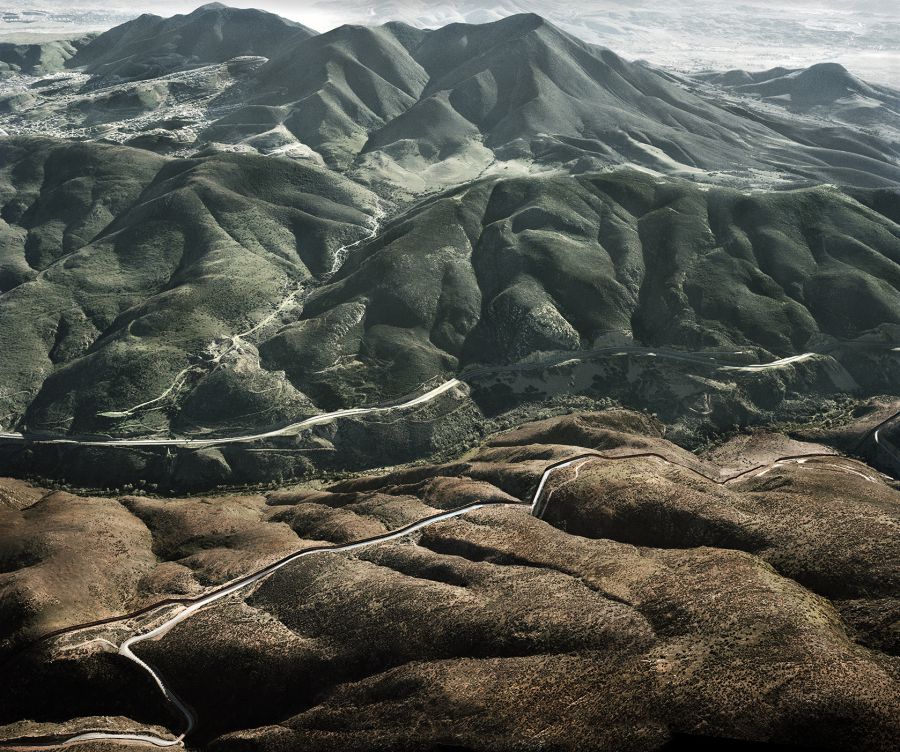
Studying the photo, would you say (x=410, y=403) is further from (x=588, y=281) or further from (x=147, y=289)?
(x=147, y=289)

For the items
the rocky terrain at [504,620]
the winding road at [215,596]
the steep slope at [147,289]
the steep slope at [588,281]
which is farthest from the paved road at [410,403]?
the winding road at [215,596]

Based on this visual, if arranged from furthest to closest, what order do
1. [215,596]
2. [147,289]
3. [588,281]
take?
[147,289]
[588,281]
[215,596]

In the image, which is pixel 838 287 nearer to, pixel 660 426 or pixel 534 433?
pixel 660 426

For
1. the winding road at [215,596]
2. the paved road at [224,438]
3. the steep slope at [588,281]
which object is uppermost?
the steep slope at [588,281]

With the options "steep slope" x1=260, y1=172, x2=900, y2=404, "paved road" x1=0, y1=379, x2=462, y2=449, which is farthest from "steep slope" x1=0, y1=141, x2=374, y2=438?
"steep slope" x1=260, y1=172, x2=900, y2=404

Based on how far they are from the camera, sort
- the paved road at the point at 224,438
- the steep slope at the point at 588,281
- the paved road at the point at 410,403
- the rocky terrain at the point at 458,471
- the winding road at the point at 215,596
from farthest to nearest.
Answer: the steep slope at the point at 588,281
the paved road at the point at 410,403
the paved road at the point at 224,438
the winding road at the point at 215,596
the rocky terrain at the point at 458,471

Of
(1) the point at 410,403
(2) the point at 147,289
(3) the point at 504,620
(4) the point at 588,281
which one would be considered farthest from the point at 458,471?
(2) the point at 147,289

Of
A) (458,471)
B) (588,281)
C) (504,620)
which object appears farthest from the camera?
(588,281)

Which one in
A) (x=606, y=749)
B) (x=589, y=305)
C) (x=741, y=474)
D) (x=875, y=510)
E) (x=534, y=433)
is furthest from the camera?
(x=589, y=305)

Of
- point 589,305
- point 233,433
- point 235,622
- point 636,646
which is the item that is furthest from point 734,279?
point 235,622

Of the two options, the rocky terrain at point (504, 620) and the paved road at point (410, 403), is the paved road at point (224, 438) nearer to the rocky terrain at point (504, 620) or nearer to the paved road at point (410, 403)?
the paved road at point (410, 403)

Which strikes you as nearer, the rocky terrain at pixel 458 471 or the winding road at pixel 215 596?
the rocky terrain at pixel 458 471
